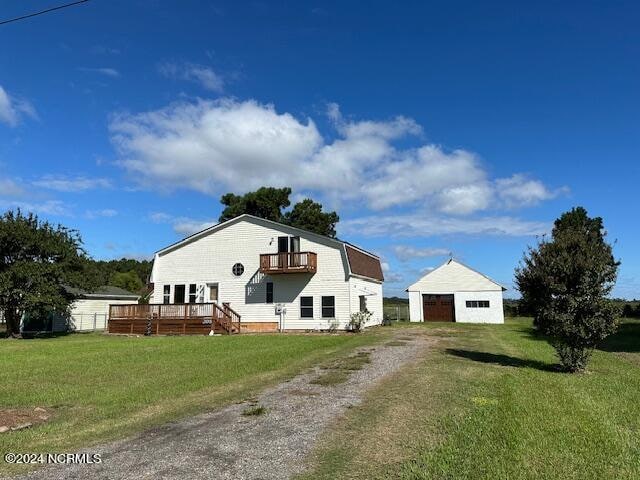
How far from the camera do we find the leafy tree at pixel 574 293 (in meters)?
11.0

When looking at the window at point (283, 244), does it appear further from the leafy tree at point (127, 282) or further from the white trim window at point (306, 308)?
the leafy tree at point (127, 282)

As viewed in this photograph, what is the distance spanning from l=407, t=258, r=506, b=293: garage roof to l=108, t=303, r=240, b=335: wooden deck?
52.3 ft

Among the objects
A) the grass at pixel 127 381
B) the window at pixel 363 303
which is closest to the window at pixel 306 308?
the window at pixel 363 303

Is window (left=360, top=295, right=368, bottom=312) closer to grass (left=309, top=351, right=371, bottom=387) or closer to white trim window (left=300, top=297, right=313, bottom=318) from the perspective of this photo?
white trim window (left=300, top=297, right=313, bottom=318)

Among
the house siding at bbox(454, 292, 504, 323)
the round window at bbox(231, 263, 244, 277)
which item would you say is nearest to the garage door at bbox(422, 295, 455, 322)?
the house siding at bbox(454, 292, 504, 323)

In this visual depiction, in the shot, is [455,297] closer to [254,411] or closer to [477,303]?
[477,303]

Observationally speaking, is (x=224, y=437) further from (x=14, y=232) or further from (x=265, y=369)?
→ (x=14, y=232)

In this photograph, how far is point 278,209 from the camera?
46.8m

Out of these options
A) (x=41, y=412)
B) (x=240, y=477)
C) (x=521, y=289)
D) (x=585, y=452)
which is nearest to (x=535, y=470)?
(x=585, y=452)

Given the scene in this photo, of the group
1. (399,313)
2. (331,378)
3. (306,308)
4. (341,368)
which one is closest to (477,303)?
(399,313)

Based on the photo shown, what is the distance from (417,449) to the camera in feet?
17.6

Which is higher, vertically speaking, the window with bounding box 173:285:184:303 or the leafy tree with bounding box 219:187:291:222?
the leafy tree with bounding box 219:187:291:222

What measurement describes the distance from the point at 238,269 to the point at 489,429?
22286 millimetres

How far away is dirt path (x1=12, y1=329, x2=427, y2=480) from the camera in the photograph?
4.78 meters
